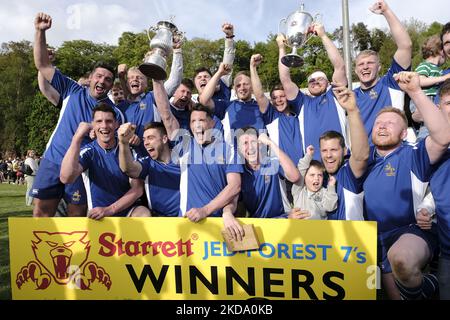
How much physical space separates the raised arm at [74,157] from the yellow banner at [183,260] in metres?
0.44

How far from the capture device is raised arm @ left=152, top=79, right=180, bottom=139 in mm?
4043

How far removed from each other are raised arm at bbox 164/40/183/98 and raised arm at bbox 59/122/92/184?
1489 millimetres

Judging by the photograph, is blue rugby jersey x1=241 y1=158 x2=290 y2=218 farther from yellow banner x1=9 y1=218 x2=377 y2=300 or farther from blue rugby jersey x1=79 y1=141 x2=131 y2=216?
blue rugby jersey x1=79 y1=141 x2=131 y2=216

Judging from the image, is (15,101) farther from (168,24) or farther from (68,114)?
(168,24)

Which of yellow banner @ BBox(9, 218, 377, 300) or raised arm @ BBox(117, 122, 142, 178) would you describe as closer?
yellow banner @ BBox(9, 218, 377, 300)

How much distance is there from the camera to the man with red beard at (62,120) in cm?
410

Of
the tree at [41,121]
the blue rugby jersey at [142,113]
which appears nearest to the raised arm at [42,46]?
the blue rugby jersey at [142,113]

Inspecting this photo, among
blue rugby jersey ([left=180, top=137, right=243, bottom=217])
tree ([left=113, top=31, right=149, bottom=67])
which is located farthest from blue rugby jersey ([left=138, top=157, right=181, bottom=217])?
tree ([left=113, top=31, right=149, bottom=67])

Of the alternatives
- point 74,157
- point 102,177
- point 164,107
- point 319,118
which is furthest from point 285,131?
point 74,157

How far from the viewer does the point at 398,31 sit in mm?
3924

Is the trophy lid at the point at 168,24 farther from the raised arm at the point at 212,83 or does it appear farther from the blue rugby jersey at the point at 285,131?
the blue rugby jersey at the point at 285,131

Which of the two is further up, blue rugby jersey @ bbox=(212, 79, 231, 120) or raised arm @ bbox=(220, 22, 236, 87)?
raised arm @ bbox=(220, 22, 236, 87)
